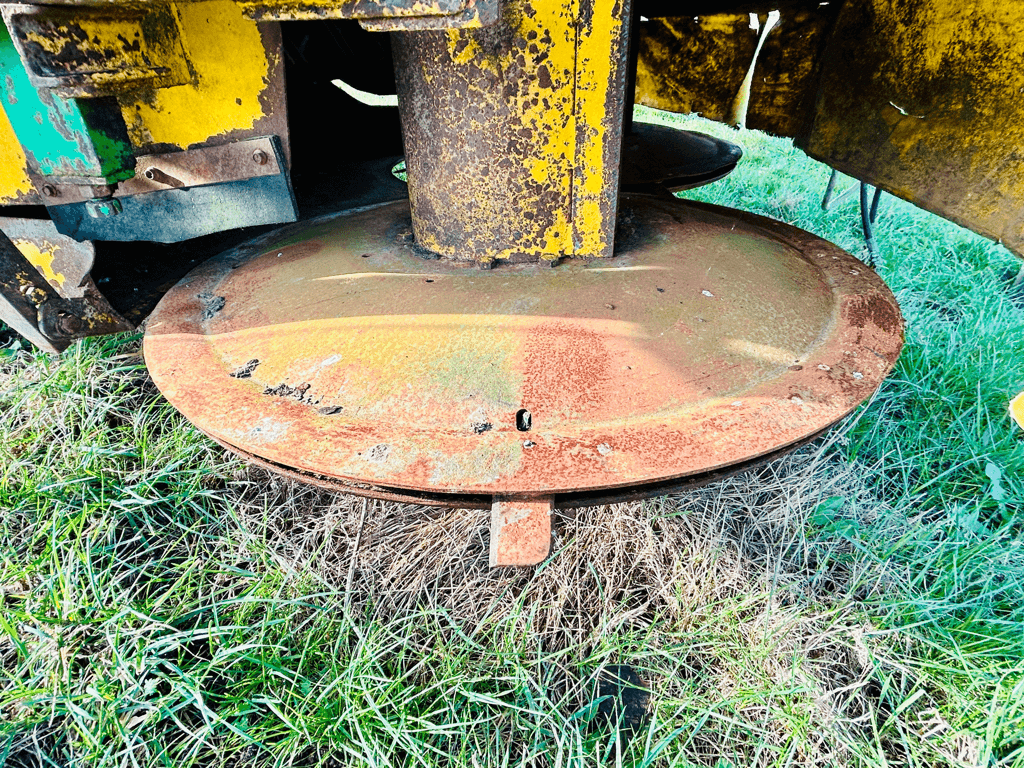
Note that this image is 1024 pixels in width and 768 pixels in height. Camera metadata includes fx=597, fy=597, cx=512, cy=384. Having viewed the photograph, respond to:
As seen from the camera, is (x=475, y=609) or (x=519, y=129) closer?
(x=519, y=129)

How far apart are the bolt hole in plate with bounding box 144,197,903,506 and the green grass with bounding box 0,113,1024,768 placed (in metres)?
0.59

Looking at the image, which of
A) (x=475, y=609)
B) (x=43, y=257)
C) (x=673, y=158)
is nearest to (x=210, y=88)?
(x=43, y=257)

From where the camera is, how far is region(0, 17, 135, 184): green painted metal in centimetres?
100

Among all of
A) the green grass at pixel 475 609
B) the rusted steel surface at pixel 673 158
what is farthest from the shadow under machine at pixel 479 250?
the rusted steel surface at pixel 673 158

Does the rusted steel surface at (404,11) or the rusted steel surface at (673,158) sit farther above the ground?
the rusted steel surface at (404,11)

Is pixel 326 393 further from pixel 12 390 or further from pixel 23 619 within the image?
pixel 12 390

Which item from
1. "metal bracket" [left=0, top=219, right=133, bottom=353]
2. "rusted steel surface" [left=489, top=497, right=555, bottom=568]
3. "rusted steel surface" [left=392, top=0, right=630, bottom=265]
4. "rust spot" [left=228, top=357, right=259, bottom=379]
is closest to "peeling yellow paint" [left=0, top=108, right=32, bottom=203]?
"metal bracket" [left=0, top=219, right=133, bottom=353]

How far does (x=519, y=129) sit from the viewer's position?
1141 millimetres

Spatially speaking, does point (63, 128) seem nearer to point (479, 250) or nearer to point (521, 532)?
point (479, 250)

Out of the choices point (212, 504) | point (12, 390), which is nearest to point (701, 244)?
point (212, 504)

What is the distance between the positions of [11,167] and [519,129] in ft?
3.28

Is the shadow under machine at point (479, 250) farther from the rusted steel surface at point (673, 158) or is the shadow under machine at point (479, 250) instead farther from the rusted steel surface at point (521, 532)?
the rusted steel surface at point (673, 158)

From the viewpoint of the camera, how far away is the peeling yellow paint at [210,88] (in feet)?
3.49

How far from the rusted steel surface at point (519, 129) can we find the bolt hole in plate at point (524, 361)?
0.26 feet
